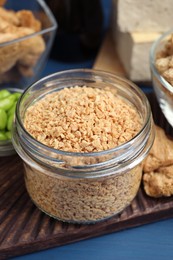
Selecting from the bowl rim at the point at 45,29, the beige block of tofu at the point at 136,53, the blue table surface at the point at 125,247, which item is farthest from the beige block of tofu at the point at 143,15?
the blue table surface at the point at 125,247

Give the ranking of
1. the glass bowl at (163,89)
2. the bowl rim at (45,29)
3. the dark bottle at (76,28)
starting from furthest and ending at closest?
the dark bottle at (76,28)
the bowl rim at (45,29)
the glass bowl at (163,89)

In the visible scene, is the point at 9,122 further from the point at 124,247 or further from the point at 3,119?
the point at 124,247

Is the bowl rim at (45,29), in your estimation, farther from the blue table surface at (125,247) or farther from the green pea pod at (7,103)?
the blue table surface at (125,247)

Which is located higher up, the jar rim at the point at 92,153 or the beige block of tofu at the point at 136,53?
the jar rim at the point at 92,153

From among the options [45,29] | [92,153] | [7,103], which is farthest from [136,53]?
[92,153]

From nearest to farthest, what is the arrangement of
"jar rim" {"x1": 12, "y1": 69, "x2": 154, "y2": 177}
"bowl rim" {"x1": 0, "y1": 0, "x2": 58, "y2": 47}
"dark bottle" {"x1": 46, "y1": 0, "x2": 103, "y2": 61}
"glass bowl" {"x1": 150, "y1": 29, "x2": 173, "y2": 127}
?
1. "jar rim" {"x1": 12, "y1": 69, "x2": 154, "y2": 177}
2. "glass bowl" {"x1": 150, "y1": 29, "x2": 173, "y2": 127}
3. "bowl rim" {"x1": 0, "y1": 0, "x2": 58, "y2": 47}
4. "dark bottle" {"x1": 46, "y1": 0, "x2": 103, "y2": 61}

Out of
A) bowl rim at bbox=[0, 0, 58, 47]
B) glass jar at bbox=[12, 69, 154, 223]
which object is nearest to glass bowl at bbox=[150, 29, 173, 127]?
glass jar at bbox=[12, 69, 154, 223]

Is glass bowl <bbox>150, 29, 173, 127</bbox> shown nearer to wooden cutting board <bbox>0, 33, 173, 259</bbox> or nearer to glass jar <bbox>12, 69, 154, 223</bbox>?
glass jar <bbox>12, 69, 154, 223</bbox>
